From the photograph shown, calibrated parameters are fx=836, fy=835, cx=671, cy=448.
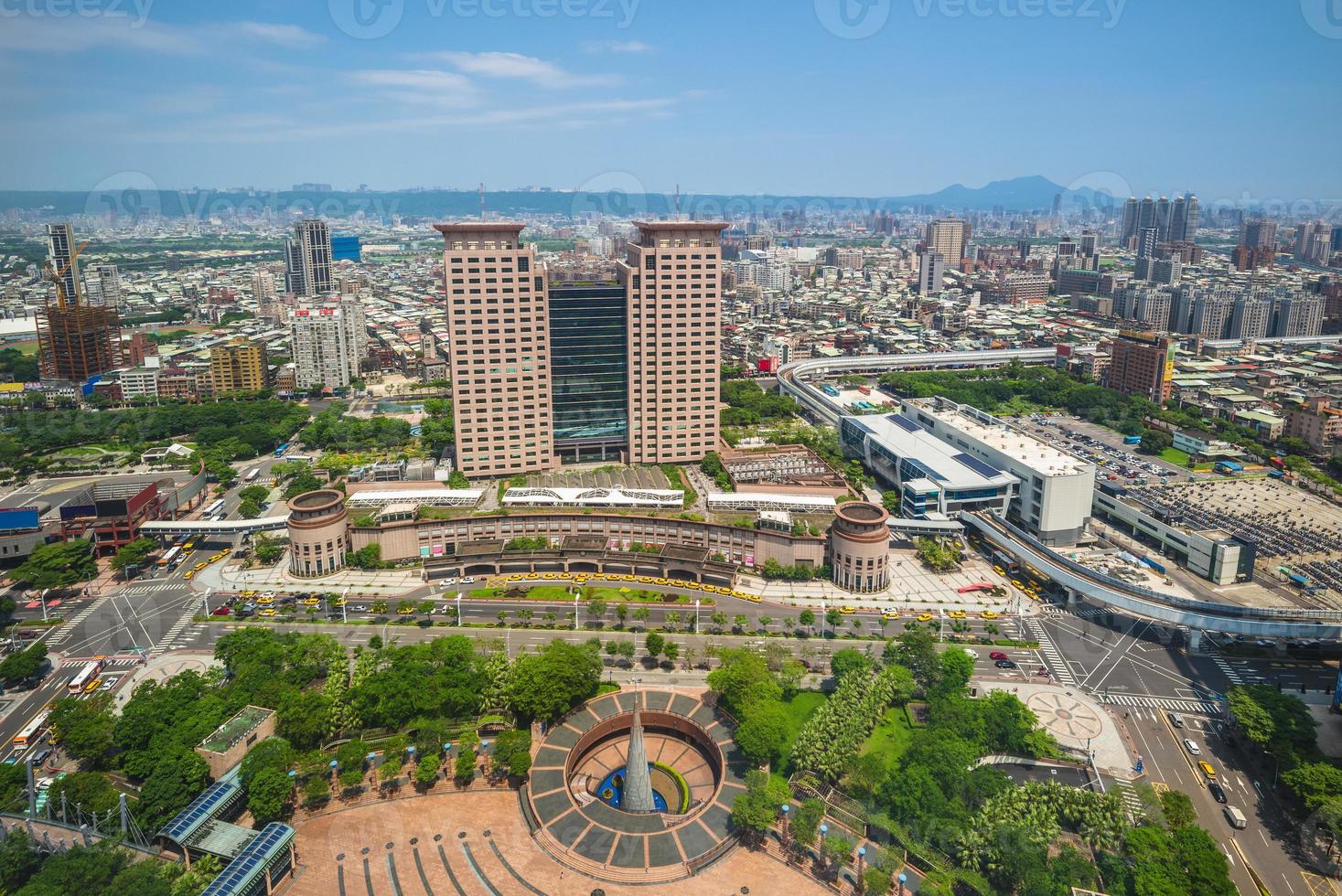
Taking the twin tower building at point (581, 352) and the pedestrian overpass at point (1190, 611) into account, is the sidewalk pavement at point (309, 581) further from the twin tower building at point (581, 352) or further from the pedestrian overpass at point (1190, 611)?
the pedestrian overpass at point (1190, 611)

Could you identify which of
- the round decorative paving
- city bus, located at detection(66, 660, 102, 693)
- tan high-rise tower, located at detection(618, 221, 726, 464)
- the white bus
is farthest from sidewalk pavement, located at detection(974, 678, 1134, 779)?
the white bus

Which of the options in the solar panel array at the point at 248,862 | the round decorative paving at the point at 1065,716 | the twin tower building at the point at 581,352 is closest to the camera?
the solar panel array at the point at 248,862

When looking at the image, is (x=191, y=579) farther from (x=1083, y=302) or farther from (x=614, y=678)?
(x=1083, y=302)

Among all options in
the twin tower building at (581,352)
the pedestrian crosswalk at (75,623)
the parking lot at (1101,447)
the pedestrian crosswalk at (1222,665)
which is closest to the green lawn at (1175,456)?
the parking lot at (1101,447)

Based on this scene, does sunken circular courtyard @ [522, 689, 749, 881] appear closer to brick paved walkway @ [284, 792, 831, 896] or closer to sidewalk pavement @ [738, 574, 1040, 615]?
→ brick paved walkway @ [284, 792, 831, 896]

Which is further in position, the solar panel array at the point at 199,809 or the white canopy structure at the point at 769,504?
the white canopy structure at the point at 769,504

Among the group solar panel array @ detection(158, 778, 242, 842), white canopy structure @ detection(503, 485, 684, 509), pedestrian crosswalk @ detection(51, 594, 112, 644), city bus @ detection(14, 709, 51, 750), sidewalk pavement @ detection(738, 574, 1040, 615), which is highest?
white canopy structure @ detection(503, 485, 684, 509)
